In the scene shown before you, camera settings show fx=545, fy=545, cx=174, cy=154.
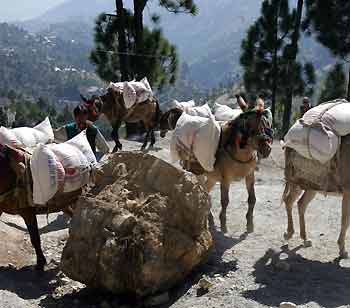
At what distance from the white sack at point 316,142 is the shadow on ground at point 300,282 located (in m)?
1.43

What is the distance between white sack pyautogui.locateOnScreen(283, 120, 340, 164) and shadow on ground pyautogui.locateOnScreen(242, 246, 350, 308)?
143 centimetres

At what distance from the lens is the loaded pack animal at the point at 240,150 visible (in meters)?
8.05

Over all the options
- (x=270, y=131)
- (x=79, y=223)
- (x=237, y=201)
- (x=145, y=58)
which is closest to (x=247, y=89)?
(x=145, y=58)

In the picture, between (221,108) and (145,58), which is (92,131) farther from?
(145,58)

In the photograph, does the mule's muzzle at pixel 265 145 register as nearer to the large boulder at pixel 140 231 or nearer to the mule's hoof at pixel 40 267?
the large boulder at pixel 140 231

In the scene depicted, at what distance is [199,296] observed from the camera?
6.41 m

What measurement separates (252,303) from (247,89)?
22846 millimetres

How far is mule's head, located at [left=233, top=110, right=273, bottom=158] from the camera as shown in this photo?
26.2ft

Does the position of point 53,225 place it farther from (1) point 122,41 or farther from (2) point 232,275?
(1) point 122,41

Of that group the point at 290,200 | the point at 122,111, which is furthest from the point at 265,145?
the point at 122,111

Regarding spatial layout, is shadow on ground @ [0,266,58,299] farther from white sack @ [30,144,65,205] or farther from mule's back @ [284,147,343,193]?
mule's back @ [284,147,343,193]

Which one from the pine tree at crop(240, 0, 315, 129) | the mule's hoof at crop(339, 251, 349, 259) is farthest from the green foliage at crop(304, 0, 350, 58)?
the mule's hoof at crop(339, 251, 349, 259)

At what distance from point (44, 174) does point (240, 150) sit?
10.1 ft

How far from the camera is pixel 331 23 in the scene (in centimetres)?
2441
